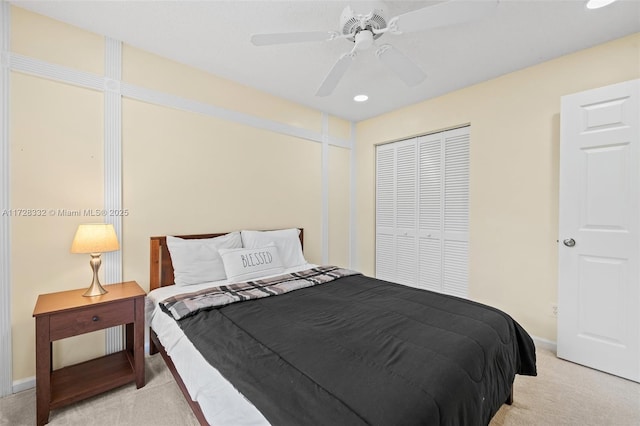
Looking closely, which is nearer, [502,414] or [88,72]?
[502,414]

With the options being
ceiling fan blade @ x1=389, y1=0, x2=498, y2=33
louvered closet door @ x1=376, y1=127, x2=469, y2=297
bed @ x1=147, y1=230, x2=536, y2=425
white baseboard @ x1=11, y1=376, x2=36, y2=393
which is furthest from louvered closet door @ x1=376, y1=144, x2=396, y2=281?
white baseboard @ x1=11, y1=376, x2=36, y2=393

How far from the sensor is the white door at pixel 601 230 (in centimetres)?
209

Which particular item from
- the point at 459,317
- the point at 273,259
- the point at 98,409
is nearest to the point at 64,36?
the point at 273,259

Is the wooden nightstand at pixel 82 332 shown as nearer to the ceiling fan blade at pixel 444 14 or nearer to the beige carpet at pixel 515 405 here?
the beige carpet at pixel 515 405

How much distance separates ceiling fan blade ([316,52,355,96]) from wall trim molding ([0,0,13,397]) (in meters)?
2.14

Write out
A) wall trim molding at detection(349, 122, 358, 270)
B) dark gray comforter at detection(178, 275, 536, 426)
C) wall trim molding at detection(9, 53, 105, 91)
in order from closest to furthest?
dark gray comforter at detection(178, 275, 536, 426)
wall trim molding at detection(9, 53, 105, 91)
wall trim molding at detection(349, 122, 358, 270)

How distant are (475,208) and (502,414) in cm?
190

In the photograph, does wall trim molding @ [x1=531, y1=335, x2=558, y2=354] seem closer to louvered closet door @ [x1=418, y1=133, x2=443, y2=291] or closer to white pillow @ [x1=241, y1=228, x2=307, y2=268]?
louvered closet door @ [x1=418, y1=133, x2=443, y2=291]

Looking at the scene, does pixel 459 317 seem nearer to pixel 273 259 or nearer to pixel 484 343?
pixel 484 343

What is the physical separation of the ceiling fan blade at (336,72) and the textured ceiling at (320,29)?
345 mm

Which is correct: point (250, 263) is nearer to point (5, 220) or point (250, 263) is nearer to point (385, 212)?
point (5, 220)

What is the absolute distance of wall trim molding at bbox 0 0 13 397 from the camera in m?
1.87

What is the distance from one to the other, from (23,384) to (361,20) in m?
3.24

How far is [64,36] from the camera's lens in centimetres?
210
